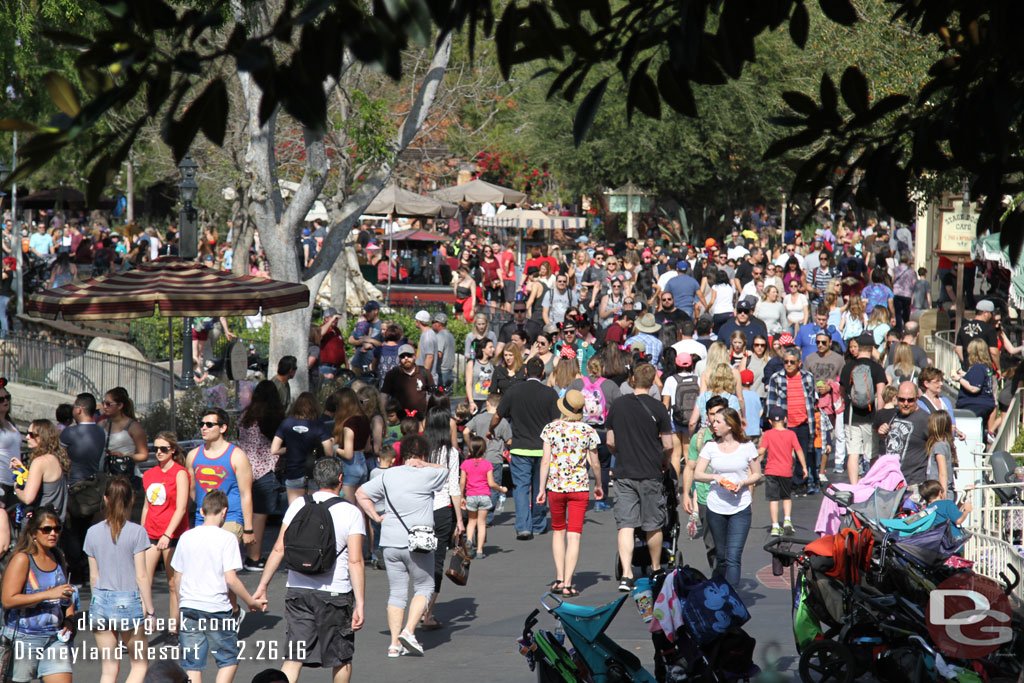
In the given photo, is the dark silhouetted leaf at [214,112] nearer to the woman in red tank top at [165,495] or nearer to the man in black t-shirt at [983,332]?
the woman in red tank top at [165,495]

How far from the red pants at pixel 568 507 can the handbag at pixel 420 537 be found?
70.1 inches

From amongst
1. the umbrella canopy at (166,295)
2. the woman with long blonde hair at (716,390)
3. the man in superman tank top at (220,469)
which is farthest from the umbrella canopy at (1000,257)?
the man in superman tank top at (220,469)

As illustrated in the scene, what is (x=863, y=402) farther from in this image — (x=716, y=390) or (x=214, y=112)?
(x=214, y=112)

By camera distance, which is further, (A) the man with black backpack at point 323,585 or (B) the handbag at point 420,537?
(B) the handbag at point 420,537

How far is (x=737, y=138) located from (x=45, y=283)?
21681 millimetres

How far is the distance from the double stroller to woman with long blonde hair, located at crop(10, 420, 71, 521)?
5433 millimetres

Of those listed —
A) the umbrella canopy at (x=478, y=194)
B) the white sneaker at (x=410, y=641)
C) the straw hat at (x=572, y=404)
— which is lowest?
the white sneaker at (x=410, y=641)

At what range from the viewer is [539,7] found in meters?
4.17

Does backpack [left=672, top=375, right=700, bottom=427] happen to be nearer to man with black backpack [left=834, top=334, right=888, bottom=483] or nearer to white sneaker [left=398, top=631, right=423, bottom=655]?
man with black backpack [left=834, top=334, right=888, bottom=483]

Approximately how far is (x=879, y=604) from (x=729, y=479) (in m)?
2.17

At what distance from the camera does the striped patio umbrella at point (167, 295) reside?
486 inches

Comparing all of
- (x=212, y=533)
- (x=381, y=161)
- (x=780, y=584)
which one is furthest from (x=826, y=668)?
(x=381, y=161)

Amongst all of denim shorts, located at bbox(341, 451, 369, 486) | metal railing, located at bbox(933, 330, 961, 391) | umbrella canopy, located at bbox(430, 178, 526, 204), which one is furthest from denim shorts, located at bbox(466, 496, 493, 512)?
umbrella canopy, located at bbox(430, 178, 526, 204)

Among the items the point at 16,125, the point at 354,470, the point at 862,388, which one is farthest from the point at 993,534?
the point at 16,125
